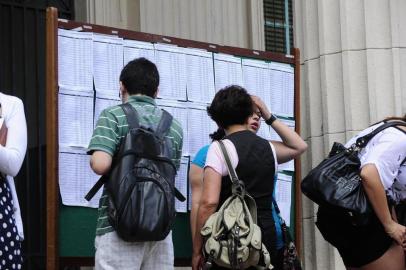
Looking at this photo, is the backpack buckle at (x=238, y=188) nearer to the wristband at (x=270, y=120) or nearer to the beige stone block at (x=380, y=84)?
the wristband at (x=270, y=120)

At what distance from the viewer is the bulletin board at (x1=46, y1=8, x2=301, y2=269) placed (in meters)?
6.50

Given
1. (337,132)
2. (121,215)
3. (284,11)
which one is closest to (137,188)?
(121,215)

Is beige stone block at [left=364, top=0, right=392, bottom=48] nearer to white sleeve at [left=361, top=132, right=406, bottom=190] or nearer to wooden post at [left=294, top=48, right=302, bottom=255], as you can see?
wooden post at [left=294, top=48, right=302, bottom=255]

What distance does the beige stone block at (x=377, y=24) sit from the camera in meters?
7.89

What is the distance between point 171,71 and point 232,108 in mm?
1057

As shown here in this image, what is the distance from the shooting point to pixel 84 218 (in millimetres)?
6637

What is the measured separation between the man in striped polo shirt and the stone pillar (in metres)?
1.92

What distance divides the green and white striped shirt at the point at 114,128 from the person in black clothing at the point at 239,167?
0.32 m

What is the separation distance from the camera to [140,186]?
576 centimetres

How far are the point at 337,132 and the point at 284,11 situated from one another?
3281 mm

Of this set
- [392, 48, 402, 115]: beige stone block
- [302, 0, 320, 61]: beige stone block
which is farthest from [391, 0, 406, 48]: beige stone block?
[302, 0, 320, 61]: beige stone block

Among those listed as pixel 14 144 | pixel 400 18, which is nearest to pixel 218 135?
pixel 14 144

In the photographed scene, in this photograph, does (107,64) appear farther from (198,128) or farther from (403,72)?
(403,72)

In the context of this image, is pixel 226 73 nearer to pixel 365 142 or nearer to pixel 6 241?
pixel 365 142
